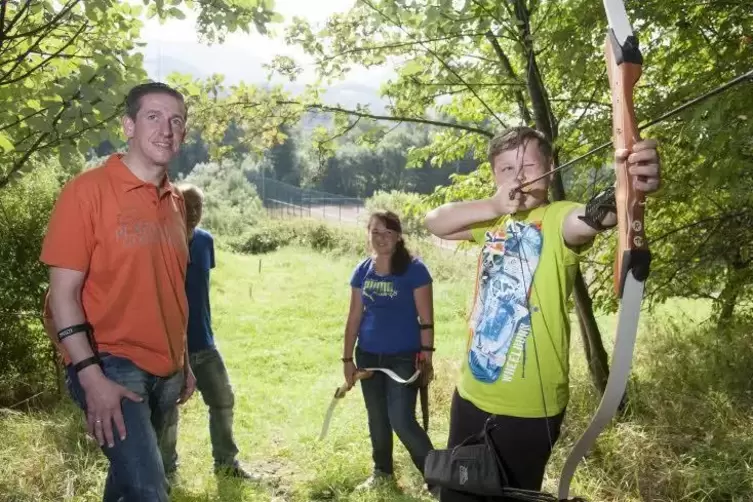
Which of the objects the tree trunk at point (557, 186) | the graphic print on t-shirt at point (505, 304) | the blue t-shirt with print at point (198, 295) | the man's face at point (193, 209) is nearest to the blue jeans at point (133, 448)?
the graphic print on t-shirt at point (505, 304)

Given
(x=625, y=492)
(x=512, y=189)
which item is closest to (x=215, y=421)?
(x=625, y=492)

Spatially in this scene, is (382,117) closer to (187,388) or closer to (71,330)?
(187,388)

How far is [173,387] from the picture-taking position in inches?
87.9

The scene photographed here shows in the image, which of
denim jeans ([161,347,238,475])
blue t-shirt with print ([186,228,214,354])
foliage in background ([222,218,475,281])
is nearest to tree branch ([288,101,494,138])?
blue t-shirt with print ([186,228,214,354])

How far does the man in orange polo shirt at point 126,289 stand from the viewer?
187cm

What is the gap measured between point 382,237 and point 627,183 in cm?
208

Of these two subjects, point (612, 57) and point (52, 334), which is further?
point (52, 334)

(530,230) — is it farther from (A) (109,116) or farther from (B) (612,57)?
(A) (109,116)

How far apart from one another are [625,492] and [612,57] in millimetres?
2735

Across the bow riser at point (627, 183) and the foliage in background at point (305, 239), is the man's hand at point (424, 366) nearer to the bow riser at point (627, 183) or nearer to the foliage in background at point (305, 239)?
the bow riser at point (627, 183)

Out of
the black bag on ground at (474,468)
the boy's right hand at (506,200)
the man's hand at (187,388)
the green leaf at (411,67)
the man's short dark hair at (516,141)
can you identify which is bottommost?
the black bag on ground at (474,468)

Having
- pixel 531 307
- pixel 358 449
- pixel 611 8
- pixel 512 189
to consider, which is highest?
pixel 611 8

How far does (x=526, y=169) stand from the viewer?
6.26ft

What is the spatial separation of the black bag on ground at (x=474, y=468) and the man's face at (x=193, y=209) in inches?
83.5
